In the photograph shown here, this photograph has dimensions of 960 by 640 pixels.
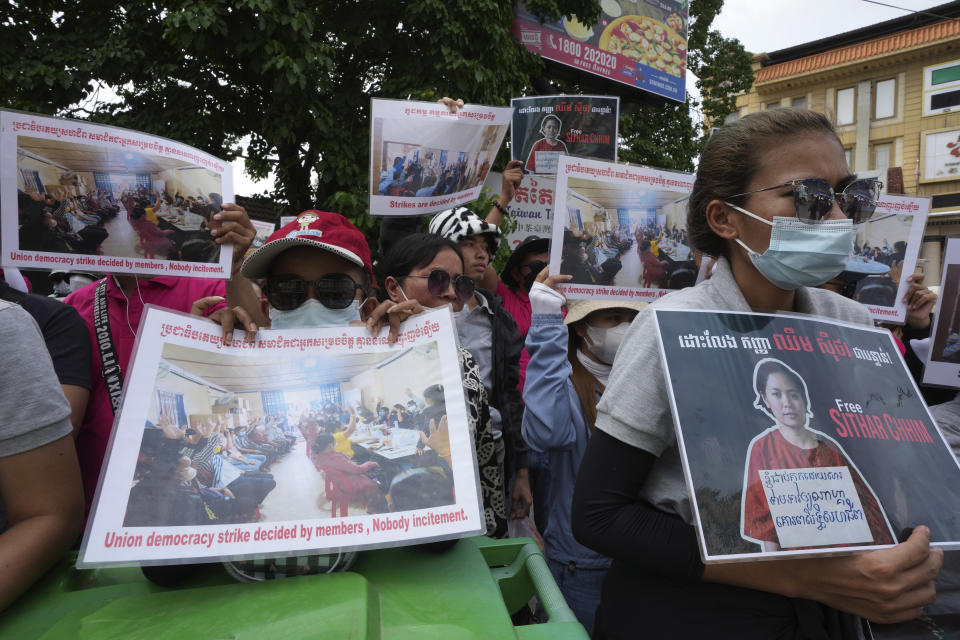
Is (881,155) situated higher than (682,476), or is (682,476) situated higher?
(881,155)

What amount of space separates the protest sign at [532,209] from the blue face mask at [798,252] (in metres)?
3.47

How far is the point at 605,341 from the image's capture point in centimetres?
267

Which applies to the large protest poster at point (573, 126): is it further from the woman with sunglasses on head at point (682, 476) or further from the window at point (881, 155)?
the window at point (881, 155)

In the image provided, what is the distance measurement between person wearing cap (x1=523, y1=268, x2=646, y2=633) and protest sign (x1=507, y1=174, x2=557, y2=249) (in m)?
2.33

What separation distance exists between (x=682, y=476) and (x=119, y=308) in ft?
7.25

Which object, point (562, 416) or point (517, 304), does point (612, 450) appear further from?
point (517, 304)

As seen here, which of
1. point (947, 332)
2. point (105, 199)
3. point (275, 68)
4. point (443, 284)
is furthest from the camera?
point (275, 68)

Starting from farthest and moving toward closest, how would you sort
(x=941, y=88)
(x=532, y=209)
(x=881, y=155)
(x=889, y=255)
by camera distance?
(x=881, y=155)
(x=941, y=88)
(x=532, y=209)
(x=889, y=255)

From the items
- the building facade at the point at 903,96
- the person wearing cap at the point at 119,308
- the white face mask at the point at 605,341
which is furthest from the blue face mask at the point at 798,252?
the building facade at the point at 903,96

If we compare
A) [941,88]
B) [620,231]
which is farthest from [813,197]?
[941,88]

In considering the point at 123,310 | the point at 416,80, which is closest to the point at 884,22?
the point at 416,80

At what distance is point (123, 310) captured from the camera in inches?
96.8

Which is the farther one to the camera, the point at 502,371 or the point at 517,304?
the point at 517,304

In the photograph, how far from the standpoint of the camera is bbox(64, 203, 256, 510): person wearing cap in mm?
2084
